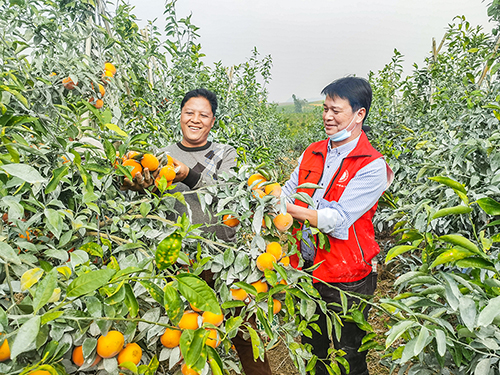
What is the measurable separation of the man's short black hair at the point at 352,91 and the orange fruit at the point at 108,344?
1451 millimetres

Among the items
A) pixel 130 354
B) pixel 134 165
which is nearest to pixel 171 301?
pixel 130 354

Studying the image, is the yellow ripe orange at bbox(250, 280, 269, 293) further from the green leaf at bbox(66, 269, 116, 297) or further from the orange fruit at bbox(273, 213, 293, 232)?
the green leaf at bbox(66, 269, 116, 297)

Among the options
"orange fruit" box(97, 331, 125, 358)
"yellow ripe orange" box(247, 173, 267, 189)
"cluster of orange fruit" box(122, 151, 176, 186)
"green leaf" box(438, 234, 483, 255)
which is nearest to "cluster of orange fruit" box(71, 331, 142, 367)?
"orange fruit" box(97, 331, 125, 358)

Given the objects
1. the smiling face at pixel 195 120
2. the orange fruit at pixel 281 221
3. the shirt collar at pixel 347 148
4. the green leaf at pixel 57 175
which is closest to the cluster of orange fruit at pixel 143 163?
the green leaf at pixel 57 175

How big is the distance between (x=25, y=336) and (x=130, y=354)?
1.10ft

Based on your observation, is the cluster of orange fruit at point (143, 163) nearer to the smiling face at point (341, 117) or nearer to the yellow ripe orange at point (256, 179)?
the yellow ripe orange at point (256, 179)

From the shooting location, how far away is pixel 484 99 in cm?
220

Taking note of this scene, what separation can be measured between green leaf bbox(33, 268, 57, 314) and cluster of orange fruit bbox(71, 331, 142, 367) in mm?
227

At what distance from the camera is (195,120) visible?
6.12 ft

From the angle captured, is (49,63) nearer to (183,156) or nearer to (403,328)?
(183,156)

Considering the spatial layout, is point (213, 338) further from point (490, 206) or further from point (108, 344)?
point (490, 206)

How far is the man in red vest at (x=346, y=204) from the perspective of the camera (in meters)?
1.48

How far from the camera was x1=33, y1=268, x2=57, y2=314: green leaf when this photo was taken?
0.51 meters

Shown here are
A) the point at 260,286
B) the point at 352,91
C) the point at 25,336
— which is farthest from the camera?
the point at 352,91
